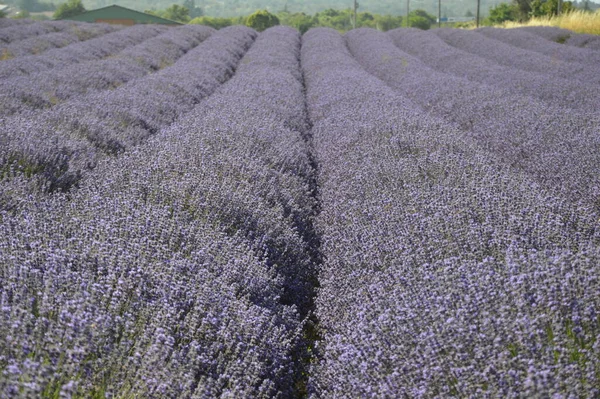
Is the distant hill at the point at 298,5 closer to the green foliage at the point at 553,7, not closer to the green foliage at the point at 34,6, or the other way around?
the green foliage at the point at 34,6

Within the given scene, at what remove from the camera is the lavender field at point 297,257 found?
5.42 ft

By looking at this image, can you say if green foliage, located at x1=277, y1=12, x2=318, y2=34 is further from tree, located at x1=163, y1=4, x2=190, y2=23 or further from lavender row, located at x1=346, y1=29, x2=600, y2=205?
lavender row, located at x1=346, y1=29, x2=600, y2=205

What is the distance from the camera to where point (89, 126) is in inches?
195

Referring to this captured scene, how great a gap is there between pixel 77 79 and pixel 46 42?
733cm

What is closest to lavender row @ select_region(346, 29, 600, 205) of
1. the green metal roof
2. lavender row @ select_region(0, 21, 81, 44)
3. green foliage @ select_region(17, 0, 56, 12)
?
lavender row @ select_region(0, 21, 81, 44)

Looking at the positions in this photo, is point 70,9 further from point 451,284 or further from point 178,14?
point 451,284

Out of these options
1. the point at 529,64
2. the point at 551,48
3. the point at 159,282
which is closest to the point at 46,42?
the point at 529,64

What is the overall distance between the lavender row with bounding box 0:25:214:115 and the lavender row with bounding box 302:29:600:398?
12.7ft

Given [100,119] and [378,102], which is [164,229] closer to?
[100,119]

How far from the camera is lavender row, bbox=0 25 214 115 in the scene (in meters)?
6.37

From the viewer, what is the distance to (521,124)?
5.29 m

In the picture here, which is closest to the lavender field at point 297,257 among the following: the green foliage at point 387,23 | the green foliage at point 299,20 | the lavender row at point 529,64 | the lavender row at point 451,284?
the lavender row at point 451,284

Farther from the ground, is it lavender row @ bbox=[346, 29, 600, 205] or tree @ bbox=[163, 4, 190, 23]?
tree @ bbox=[163, 4, 190, 23]

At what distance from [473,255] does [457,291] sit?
1.52 feet
